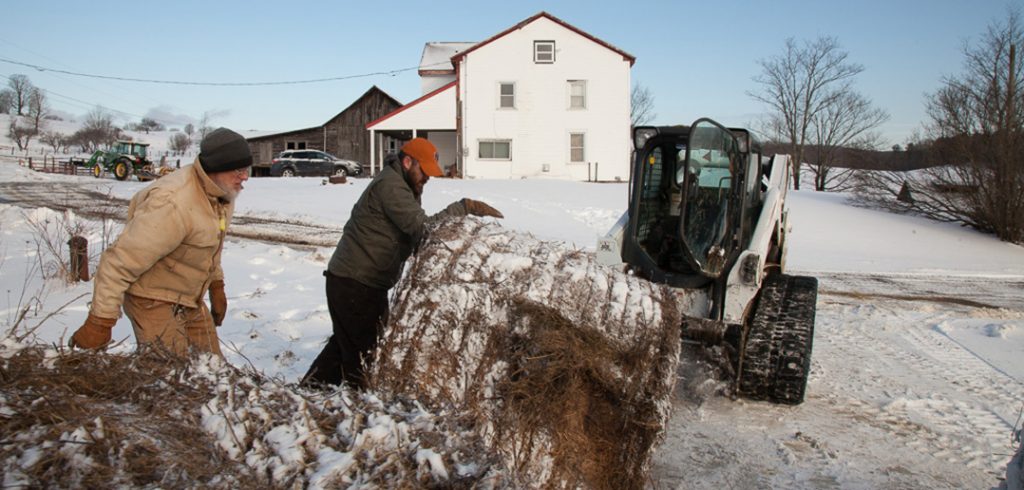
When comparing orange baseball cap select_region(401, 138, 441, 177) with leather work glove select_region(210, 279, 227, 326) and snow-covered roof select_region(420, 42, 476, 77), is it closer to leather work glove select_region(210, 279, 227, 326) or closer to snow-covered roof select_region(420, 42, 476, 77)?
leather work glove select_region(210, 279, 227, 326)

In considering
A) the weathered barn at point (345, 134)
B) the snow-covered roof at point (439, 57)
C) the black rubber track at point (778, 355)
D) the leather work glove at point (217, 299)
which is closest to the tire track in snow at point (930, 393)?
the black rubber track at point (778, 355)

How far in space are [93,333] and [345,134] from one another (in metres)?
41.3

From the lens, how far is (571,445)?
3.02 metres

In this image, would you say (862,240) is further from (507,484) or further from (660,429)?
(507,484)

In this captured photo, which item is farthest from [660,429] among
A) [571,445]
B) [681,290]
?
[681,290]

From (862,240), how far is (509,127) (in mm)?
16789

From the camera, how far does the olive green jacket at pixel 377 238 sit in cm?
422

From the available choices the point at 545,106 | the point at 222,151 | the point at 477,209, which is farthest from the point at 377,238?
the point at 545,106

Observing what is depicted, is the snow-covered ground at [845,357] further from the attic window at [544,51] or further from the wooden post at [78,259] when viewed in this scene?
the attic window at [544,51]

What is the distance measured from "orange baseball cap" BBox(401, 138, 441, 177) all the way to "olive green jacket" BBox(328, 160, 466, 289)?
0.12m

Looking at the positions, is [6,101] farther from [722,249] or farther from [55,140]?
[722,249]

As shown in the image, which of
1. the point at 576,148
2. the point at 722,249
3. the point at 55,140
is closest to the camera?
the point at 722,249

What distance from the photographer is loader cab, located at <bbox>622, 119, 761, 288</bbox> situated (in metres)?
5.40

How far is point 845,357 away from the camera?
6.71 metres
